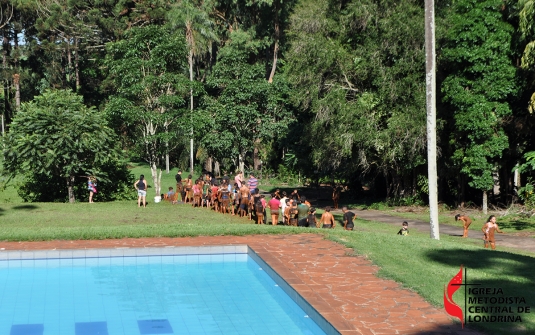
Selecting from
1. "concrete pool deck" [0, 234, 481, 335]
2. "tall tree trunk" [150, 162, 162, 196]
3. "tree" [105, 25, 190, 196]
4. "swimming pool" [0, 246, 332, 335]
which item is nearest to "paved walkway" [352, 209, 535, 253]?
"concrete pool deck" [0, 234, 481, 335]

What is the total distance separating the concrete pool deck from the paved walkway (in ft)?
24.7

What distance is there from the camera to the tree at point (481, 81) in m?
26.7

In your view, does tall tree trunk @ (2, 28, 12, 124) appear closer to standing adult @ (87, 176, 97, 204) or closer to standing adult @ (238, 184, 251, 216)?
standing adult @ (87, 176, 97, 204)

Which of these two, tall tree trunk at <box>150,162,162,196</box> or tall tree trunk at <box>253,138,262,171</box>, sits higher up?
tall tree trunk at <box>253,138,262,171</box>

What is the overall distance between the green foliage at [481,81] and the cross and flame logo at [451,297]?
16925mm

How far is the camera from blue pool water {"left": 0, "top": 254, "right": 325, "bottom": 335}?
408 inches

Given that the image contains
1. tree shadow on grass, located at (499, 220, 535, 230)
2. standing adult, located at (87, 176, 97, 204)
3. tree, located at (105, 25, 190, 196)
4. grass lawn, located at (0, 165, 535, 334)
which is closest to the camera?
grass lawn, located at (0, 165, 535, 334)

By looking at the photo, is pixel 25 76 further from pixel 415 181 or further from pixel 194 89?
pixel 415 181

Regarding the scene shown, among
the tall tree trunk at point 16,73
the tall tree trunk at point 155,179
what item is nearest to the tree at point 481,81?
the tall tree trunk at point 155,179

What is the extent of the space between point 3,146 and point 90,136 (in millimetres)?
3536

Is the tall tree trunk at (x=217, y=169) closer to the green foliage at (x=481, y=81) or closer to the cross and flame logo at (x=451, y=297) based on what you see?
the green foliage at (x=481, y=81)

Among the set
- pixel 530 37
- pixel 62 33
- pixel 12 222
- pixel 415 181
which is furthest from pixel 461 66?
pixel 62 33

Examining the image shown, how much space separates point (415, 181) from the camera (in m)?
31.4

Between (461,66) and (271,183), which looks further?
(271,183)
